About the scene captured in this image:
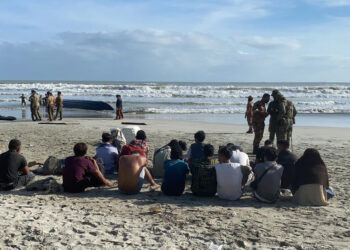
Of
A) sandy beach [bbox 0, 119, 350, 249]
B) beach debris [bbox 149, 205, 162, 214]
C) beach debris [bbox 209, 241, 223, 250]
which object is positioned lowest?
beach debris [bbox 209, 241, 223, 250]

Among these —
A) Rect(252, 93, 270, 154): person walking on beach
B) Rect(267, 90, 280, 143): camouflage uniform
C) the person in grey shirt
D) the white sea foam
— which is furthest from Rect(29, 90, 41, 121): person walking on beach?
the person in grey shirt

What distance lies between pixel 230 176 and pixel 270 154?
731mm

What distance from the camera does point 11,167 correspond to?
264 inches

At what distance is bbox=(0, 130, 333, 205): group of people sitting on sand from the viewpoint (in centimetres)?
618

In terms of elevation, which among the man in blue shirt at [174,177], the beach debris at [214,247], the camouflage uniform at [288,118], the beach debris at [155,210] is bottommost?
the beach debris at [214,247]

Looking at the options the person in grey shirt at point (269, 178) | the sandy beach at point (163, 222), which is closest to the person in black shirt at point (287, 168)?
the sandy beach at point (163, 222)

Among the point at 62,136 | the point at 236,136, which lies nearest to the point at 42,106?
the point at 62,136

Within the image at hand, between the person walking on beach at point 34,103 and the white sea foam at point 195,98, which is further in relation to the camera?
the white sea foam at point 195,98

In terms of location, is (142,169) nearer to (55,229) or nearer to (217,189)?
(217,189)

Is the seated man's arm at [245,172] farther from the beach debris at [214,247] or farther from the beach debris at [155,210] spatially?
the beach debris at [214,247]

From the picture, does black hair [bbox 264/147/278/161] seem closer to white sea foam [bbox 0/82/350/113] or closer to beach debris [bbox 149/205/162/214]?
beach debris [bbox 149/205/162/214]

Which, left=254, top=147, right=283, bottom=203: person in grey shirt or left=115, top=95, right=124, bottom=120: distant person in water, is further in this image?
left=115, top=95, right=124, bottom=120: distant person in water

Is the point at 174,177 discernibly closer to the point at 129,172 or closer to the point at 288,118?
the point at 129,172

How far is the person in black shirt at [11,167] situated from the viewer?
264 inches
